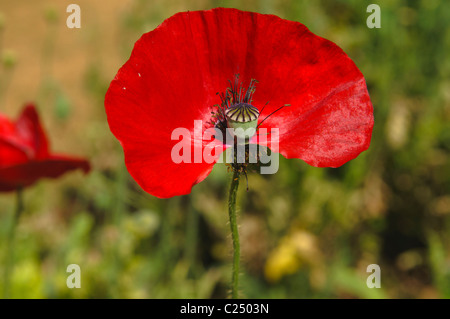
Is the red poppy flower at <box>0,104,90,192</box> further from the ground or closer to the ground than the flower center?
further from the ground

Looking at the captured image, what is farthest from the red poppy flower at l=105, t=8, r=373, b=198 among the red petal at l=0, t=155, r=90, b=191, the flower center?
the red petal at l=0, t=155, r=90, b=191

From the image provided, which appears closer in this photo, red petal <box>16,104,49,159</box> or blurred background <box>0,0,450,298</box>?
red petal <box>16,104,49,159</box>

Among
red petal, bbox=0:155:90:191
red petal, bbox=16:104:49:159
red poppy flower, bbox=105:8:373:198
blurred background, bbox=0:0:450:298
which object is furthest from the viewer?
blurred background, bbox=0:0:450:298

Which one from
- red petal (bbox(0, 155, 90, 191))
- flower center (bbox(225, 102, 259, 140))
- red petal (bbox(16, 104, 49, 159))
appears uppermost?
red petal (bbox(16, 104, 49, 159))

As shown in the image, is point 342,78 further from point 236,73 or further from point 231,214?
point 231,214

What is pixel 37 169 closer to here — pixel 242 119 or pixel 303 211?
pixel 242 119

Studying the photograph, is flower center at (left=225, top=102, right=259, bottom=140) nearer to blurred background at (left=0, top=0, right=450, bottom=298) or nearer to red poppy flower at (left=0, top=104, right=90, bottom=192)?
red poppy flower at (left=0, top=104, right=90, bottom=192)
